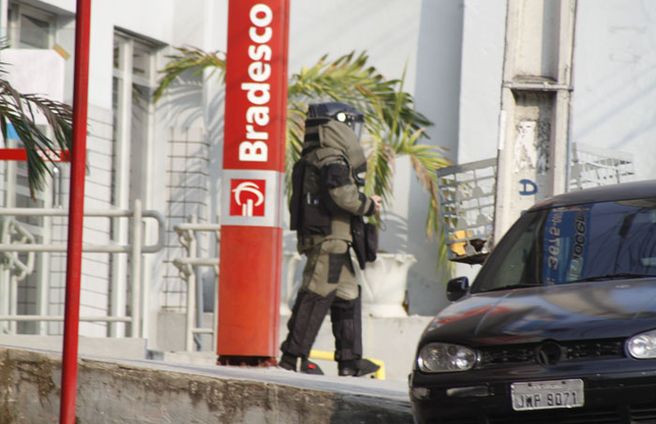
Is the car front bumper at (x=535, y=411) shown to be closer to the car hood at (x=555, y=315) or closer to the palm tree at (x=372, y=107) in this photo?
the car hood at (x=555, y=315)

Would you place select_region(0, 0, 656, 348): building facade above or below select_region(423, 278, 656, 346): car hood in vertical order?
above

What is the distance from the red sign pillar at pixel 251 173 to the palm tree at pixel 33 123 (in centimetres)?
115

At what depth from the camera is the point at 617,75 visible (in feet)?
54.0

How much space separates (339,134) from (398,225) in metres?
6.51

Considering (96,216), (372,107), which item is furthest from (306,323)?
(372,107)

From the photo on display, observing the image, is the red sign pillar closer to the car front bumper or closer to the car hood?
the car hood

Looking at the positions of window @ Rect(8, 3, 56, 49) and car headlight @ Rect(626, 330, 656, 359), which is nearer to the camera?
car headlight @ Rect(626, 330, 656, 359)

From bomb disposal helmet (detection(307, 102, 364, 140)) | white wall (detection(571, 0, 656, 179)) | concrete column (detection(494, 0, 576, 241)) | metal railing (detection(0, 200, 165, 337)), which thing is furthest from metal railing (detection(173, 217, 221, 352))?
white wall (detection(571, 0, 656, 179))

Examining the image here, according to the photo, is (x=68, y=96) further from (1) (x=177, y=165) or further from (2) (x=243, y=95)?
(2) (x=243, y=95)

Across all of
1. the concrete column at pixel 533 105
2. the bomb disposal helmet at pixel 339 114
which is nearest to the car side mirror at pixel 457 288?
the concrete column at pixel 533 105

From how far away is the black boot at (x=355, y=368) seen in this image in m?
10.5

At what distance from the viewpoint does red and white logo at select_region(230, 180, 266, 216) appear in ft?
32.8

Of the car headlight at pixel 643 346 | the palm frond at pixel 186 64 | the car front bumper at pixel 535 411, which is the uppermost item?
the palm frond at pixel 186 64

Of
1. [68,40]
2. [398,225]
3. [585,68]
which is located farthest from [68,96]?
[585,68]
